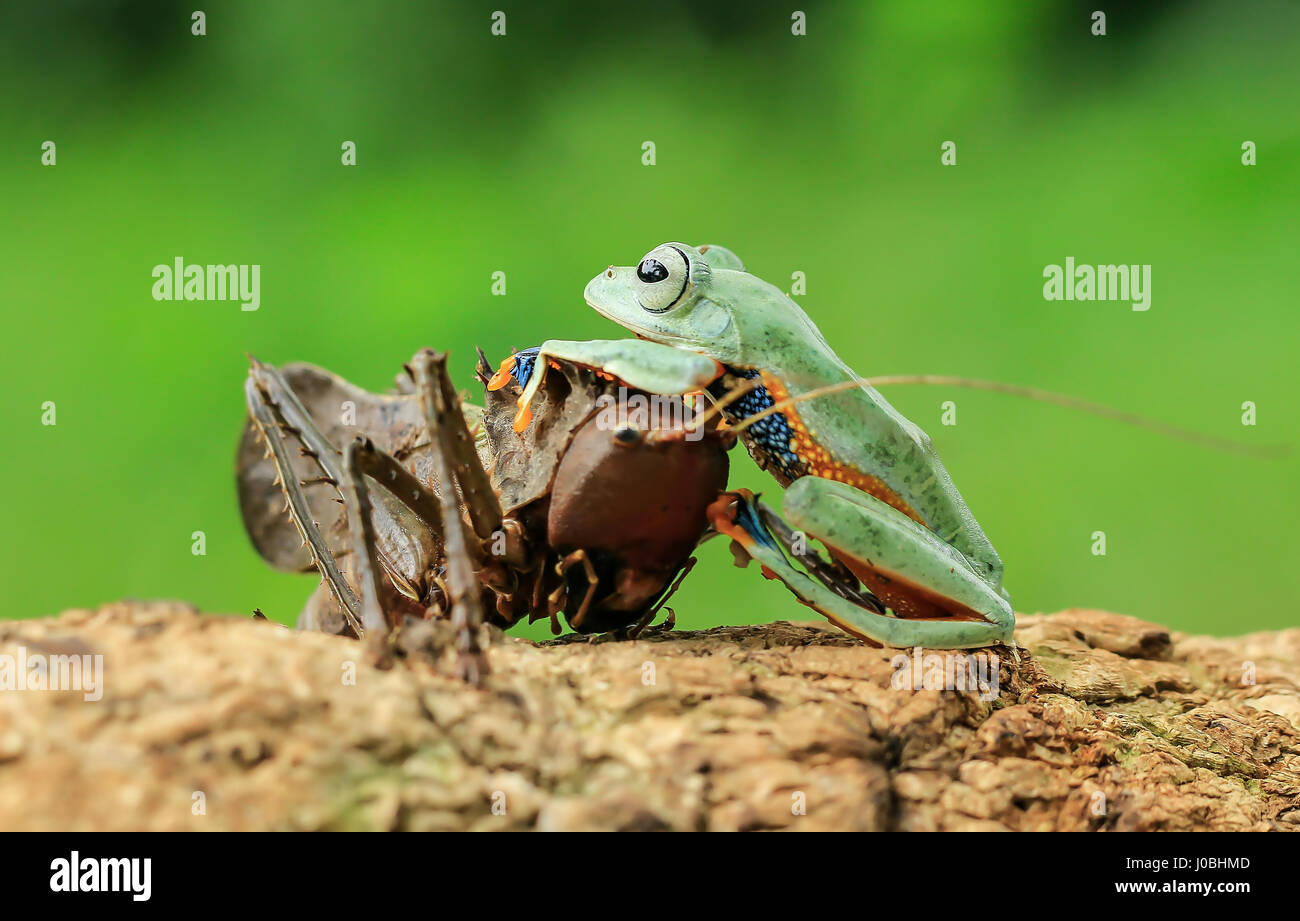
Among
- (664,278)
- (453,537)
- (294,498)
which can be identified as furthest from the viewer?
(294,498)

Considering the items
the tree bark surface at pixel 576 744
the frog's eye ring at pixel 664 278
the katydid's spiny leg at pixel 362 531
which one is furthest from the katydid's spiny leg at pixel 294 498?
the frog's eye ring at pixel 664 278

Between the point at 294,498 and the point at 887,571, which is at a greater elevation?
the point at 294,498

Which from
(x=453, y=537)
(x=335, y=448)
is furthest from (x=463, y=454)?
(x=335, y=448)

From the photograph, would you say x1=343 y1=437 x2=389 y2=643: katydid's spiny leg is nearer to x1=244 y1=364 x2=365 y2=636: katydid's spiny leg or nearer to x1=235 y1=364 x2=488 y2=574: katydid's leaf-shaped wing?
x1=244 y1=364 x2=365 y2=636: katydid's spiny leg

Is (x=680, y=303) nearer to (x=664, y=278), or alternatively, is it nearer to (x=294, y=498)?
(x=664, y=278)

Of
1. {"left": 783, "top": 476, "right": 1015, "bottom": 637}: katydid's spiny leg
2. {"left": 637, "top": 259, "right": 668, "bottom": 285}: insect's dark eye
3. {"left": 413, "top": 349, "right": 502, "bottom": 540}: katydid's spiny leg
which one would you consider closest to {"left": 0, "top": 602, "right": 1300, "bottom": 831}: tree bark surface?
{"left": 783, "top": 476, "right": 1015, "bottom": 637}: katydid's spiny leg

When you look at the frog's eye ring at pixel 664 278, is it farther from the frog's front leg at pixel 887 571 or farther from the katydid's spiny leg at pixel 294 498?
the katydid's spiny leg at pixel 294 498
